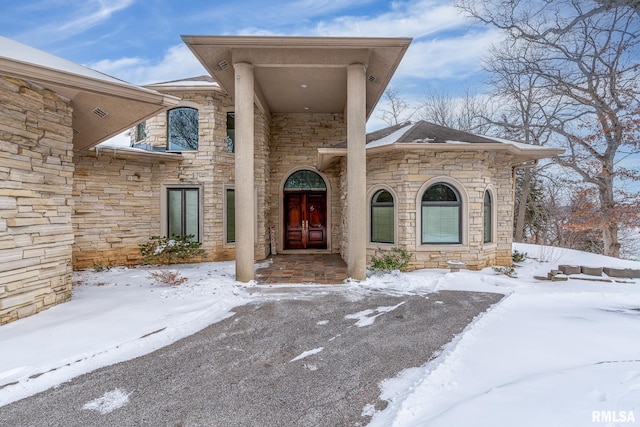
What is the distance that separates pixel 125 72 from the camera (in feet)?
84.4

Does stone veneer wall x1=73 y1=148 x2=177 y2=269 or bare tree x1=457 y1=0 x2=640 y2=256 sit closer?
stone veneer wall x1=73 y1=148 x2=177 y2=269

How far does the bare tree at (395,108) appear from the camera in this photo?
18.5 m

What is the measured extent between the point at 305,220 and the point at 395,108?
1239cm

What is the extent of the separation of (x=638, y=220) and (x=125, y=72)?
112 feet

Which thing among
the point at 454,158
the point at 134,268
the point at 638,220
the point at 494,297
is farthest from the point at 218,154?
the point at 638,220

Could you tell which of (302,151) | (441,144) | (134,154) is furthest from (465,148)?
(134,154)

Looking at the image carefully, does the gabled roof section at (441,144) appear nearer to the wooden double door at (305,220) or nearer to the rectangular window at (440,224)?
the rectangular window at (440,224)

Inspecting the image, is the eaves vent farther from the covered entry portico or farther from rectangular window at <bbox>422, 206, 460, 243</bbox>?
rectangular window at <bbox>422, 206, 460, 243</bbox>

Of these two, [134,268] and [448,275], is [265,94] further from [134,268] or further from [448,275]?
[448,275]

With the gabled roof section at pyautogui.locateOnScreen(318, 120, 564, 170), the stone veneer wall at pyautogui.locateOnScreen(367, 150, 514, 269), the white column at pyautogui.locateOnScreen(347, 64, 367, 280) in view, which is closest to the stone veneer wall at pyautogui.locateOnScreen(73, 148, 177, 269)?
the gabled roof section at pyautogui.locateOnScreen(318, 120, 564, 170)

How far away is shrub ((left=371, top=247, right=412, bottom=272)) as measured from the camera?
620 cm

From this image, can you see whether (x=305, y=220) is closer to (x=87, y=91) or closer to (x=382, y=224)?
(x=382, y=224)

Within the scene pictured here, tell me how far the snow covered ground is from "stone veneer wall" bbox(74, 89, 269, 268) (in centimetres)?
231

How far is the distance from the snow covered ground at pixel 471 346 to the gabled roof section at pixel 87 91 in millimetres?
2943
